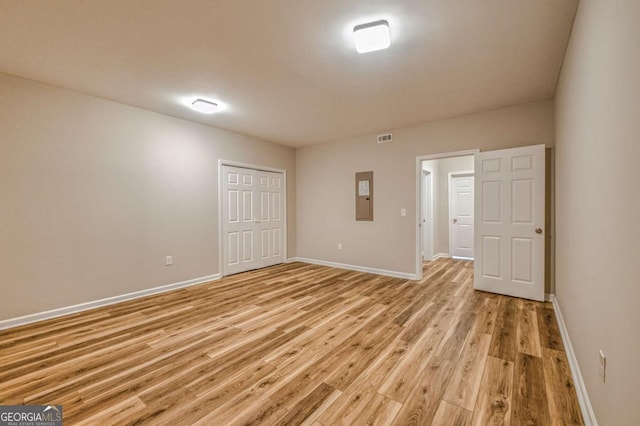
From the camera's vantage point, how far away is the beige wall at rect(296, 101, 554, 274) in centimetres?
386

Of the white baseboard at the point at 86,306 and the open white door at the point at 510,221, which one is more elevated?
the open white door at the point at 510,221

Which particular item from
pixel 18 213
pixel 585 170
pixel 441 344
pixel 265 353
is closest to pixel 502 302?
pixel 441 344

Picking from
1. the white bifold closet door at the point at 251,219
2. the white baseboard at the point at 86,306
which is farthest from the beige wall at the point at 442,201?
the white baseboard at the point at 86,306

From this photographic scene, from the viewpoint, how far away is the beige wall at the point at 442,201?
6.83 meters

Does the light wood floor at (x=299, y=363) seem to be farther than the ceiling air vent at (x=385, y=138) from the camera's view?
No

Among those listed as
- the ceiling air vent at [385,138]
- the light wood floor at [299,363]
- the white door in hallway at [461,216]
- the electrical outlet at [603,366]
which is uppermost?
the ceiling air vent at [385,138]

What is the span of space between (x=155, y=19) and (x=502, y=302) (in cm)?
475

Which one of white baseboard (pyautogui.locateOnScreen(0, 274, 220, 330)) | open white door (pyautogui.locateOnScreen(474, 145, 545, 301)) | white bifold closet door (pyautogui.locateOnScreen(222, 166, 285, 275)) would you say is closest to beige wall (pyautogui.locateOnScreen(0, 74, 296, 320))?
white baseboard (pyautogui.locateOnScreen(0, 274, 220, 330))

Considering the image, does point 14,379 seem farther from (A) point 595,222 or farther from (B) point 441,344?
(A) point 595,222

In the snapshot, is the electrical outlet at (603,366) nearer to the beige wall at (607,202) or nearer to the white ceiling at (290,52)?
the beige wall at (607,202)
